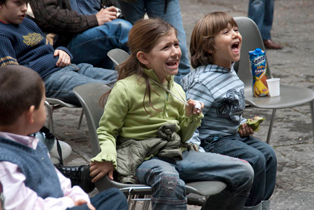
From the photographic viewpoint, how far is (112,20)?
12.1 ft

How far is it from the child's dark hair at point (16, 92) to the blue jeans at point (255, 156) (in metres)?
1.22

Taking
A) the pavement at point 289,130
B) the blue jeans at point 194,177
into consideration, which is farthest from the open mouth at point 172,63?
the pavement at point 289,130

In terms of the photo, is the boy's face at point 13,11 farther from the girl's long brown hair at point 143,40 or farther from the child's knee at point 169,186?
the child's knee at point 169,186

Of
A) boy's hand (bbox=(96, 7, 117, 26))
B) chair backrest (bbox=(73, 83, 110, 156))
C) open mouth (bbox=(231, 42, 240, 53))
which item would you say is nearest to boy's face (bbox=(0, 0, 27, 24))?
boy's hand (bbox=(96, 7, 117, 26))

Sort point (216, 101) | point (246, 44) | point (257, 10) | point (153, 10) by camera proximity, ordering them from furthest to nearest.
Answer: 1. point (257, 10)
2. point (153, 10)
3. point (246, 44)
4. point (216, 101)

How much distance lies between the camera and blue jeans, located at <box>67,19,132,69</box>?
3.59 m

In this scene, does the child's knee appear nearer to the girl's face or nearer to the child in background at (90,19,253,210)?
the child in background at (90,19,253,210)

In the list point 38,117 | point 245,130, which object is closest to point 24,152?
point 38,117

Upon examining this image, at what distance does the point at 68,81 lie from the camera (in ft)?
10.5

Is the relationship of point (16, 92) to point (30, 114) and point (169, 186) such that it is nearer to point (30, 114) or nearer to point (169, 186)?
point (30, 114)

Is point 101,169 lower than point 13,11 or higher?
lower

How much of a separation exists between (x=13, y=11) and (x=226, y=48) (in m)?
1.36

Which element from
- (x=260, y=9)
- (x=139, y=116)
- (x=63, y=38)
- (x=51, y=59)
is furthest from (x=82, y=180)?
(x=260, y=9)

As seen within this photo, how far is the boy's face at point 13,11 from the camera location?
3057 mm
